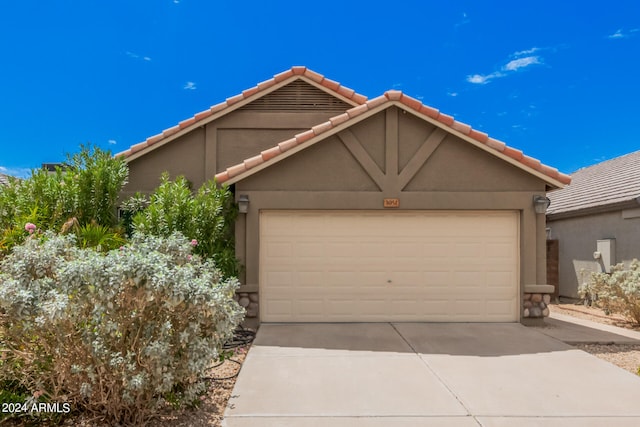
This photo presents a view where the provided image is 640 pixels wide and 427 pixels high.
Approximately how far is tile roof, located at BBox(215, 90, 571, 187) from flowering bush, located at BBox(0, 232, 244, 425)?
428 cm

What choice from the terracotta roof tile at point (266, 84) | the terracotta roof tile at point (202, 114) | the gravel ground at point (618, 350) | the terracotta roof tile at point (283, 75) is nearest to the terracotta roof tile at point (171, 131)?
the terracotta roof tile at point (202, 114)

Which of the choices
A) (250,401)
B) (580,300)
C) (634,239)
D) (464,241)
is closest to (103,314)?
(250,401)

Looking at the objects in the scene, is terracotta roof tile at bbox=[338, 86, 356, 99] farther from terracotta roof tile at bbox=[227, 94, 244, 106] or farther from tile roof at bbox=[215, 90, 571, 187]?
tile roof at bbox=[215, 90, 571, 187]

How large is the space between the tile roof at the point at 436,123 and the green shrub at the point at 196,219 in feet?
1.97

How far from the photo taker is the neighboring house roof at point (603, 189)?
11867 millimetres

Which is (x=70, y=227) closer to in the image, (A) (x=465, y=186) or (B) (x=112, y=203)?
(B) (x=112, y=203)

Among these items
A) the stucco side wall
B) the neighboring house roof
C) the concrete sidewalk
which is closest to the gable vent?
the concrete sidewalk

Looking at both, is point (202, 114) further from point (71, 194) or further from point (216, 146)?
point (71, 194)

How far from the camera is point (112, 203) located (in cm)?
838

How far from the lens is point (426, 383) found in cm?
Answer: 524

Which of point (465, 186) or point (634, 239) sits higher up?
point (465, 186)

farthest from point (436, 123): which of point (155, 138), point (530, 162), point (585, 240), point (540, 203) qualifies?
point (585, 240)

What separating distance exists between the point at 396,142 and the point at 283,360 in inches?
190

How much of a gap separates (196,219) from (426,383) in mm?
4903
